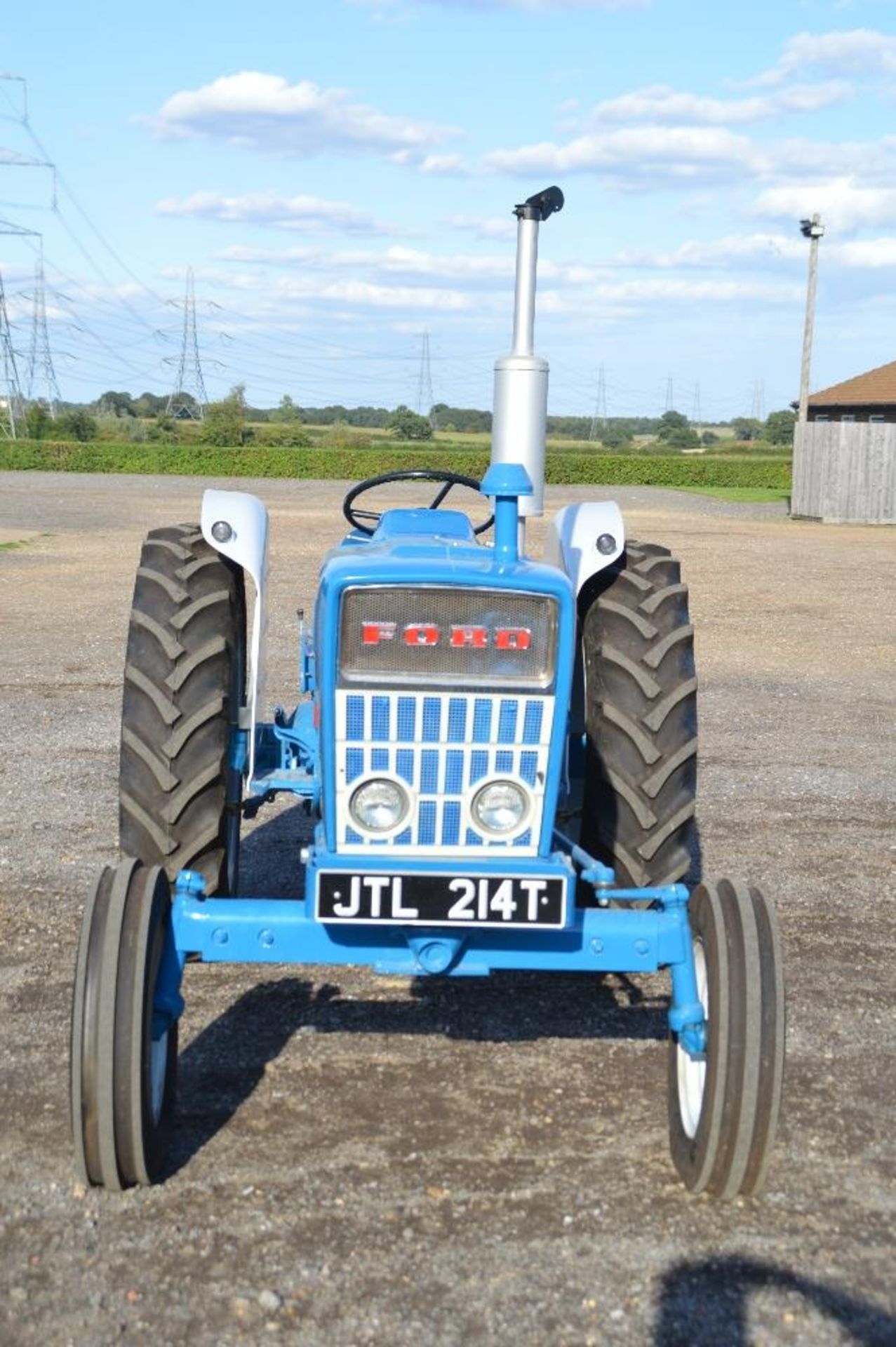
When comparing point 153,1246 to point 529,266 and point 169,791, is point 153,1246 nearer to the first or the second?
point 169,791

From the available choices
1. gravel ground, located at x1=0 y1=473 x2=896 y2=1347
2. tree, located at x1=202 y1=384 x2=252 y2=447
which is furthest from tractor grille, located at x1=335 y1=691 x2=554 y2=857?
tree, located at x1=202 y1=384 x2=252 y2=447

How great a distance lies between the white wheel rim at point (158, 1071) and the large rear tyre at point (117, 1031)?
2 centimetres

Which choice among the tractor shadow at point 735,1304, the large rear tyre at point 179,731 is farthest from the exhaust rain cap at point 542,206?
the tractor shadow at point 735,1304

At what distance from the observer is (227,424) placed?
7081 centimetres

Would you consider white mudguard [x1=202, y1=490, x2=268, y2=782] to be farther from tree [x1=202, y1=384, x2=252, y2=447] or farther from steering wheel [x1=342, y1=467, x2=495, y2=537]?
tree [x1=202, y1=384, x2=252, y2=447]

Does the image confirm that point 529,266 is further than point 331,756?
Yes

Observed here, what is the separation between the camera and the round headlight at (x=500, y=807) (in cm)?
438

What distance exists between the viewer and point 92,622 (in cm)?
1482

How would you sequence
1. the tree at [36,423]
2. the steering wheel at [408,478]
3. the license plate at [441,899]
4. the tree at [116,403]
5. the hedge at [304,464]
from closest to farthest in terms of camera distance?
the license plate at [441,899]
the steering wheel at [408,478]
the hedge at [304,464]
the tree at [36,423]
the tree at [116,403]

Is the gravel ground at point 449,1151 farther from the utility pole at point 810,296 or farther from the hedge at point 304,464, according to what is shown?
the hedge at point 304,464

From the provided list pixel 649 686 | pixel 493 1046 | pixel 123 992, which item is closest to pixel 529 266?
pixel 649 686

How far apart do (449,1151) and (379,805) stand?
38.2 inches

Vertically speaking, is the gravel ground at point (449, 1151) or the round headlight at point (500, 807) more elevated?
the round headlight at point (500, 807)

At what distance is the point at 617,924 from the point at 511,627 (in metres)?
0.83
